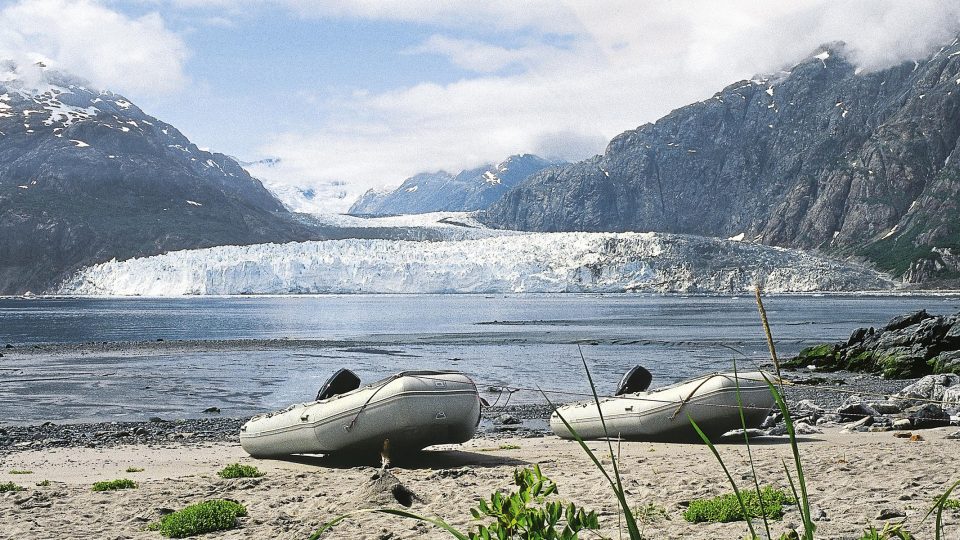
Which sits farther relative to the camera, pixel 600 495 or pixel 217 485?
pixel 217 485

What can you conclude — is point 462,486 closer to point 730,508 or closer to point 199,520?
point 199,520

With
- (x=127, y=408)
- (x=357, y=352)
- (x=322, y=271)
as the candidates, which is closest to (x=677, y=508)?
(x=127, y=408)

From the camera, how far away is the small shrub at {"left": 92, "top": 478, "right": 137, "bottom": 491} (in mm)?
13734

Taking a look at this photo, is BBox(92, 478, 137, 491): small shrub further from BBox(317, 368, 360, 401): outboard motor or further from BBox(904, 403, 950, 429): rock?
BBox(904, 403, 950, 429): rock

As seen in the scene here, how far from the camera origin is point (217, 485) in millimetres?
13812

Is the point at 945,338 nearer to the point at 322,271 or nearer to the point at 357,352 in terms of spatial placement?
the point at 357,352

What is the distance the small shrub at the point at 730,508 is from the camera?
10.1 meters

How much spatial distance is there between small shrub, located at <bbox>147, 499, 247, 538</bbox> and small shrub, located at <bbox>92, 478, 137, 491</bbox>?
9.04 feet

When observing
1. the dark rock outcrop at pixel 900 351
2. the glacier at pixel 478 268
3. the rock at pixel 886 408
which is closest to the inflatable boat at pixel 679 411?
the rock at pixel 886 408

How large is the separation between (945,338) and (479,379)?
66.4 ft

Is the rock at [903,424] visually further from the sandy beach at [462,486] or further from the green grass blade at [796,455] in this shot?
the green grass blade at [796,455]

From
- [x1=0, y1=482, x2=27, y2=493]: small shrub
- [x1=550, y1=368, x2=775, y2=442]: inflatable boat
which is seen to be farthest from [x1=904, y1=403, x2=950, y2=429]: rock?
[x1=0, y1=482, x2=27, y2=493]: small shrub

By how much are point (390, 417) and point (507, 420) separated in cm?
964

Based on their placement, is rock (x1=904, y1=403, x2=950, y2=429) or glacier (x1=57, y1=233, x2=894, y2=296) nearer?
rock (x1=904, y1=403, x2=950, y2=429)
